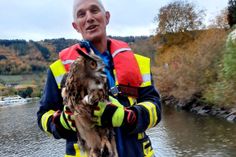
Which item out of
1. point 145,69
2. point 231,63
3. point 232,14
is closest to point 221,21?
point 232,14

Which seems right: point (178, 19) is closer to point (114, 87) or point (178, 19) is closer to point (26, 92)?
point (114, 87)

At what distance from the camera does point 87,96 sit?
1847 mm

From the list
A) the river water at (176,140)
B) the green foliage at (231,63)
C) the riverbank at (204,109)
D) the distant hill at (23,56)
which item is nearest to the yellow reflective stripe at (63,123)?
the river water at (176,140)

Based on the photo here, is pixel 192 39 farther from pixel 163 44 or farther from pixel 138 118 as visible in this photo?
pixel 138 118

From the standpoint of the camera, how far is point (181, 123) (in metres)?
25.4

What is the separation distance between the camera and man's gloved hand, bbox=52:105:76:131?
6.56ft

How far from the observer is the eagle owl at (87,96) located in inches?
73.0

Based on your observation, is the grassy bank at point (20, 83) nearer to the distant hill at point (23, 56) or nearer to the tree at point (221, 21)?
the distant hill at point (23, 56)

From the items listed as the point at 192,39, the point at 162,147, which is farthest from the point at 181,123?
the point at 192,39

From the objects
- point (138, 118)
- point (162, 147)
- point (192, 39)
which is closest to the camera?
point (138, 118)

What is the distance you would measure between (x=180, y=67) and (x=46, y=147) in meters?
17.1

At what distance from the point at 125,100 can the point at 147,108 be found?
153mm

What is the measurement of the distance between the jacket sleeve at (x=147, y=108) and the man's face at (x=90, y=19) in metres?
0.43

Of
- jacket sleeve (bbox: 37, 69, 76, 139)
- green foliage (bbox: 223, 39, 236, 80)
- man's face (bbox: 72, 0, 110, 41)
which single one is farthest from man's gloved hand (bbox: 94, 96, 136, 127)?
green foliage (bbox: 223, 39, 236, 80)
